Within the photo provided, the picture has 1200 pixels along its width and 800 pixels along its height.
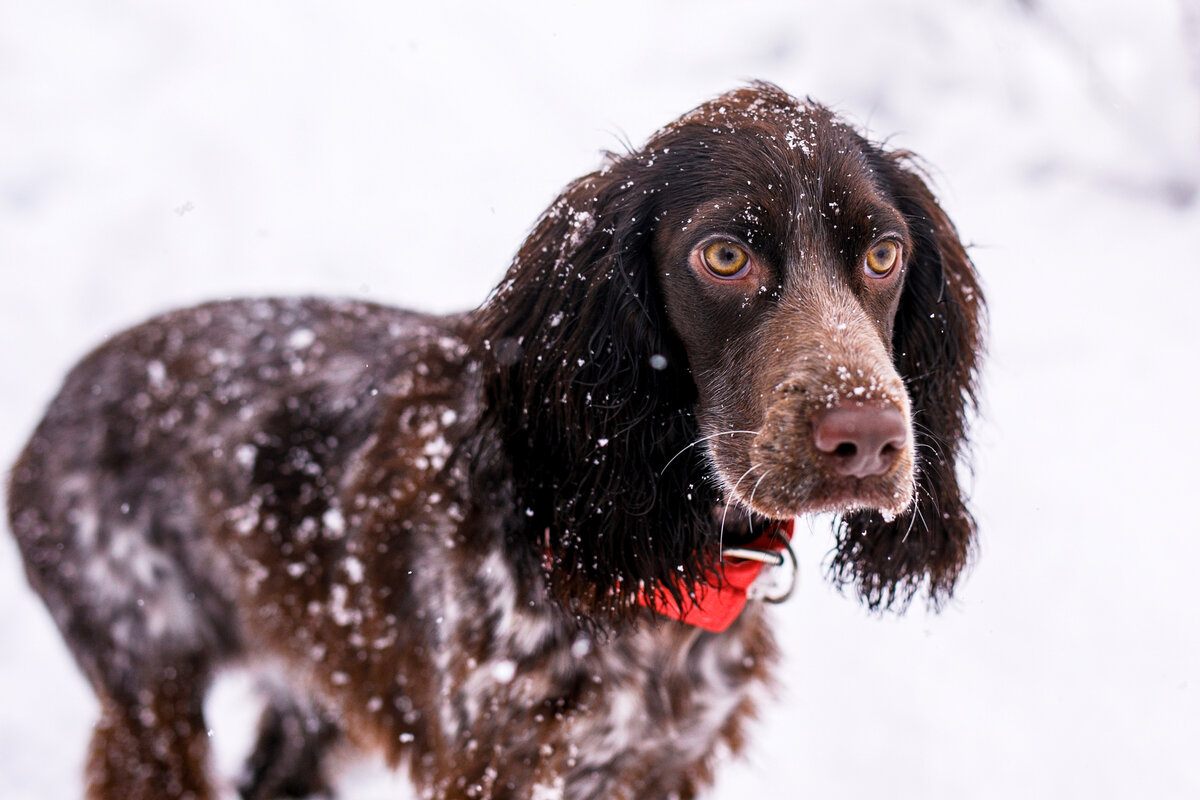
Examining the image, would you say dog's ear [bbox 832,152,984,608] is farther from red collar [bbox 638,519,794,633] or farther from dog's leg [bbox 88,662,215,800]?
dog's leg [bbox 88,662,215,800]

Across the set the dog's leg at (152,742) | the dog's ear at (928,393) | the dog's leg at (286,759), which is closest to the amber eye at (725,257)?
the dog's ear at (928,393)

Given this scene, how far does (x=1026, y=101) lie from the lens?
5629 millimetres

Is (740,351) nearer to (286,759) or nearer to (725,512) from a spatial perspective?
(725,512)

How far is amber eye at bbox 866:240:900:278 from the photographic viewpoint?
2.08 meters

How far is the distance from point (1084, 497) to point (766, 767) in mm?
1894

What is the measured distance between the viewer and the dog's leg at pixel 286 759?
137 inches

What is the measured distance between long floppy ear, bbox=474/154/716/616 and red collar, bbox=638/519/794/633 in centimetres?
5

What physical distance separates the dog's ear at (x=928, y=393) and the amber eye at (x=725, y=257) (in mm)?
555

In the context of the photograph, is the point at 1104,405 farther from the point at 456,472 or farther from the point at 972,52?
the point at 456,472

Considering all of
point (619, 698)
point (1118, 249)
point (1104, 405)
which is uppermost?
point (1118, 249)

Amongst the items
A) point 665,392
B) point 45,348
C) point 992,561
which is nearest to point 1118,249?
point 992,561

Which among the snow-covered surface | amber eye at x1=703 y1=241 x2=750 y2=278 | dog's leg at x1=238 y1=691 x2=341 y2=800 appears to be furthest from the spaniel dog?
the snow-covered surface

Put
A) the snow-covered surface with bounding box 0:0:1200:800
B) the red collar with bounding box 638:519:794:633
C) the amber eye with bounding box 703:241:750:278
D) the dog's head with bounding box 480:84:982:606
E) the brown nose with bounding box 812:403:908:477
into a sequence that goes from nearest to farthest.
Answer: the brown nose with bounding box 812:403:908:477, the dog's head with bounding box 480:84:982:606, the amber eye with bounding box 703:241:750:278, the red collar with bounding box 638:519:794:633, the snow-covered surface with bounding box 0:0:1200:800

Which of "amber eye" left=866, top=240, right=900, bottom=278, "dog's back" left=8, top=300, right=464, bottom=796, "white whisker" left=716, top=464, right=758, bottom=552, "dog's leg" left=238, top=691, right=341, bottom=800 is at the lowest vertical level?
"dog's leg" left=238, top=691, right=341, bottom=800
